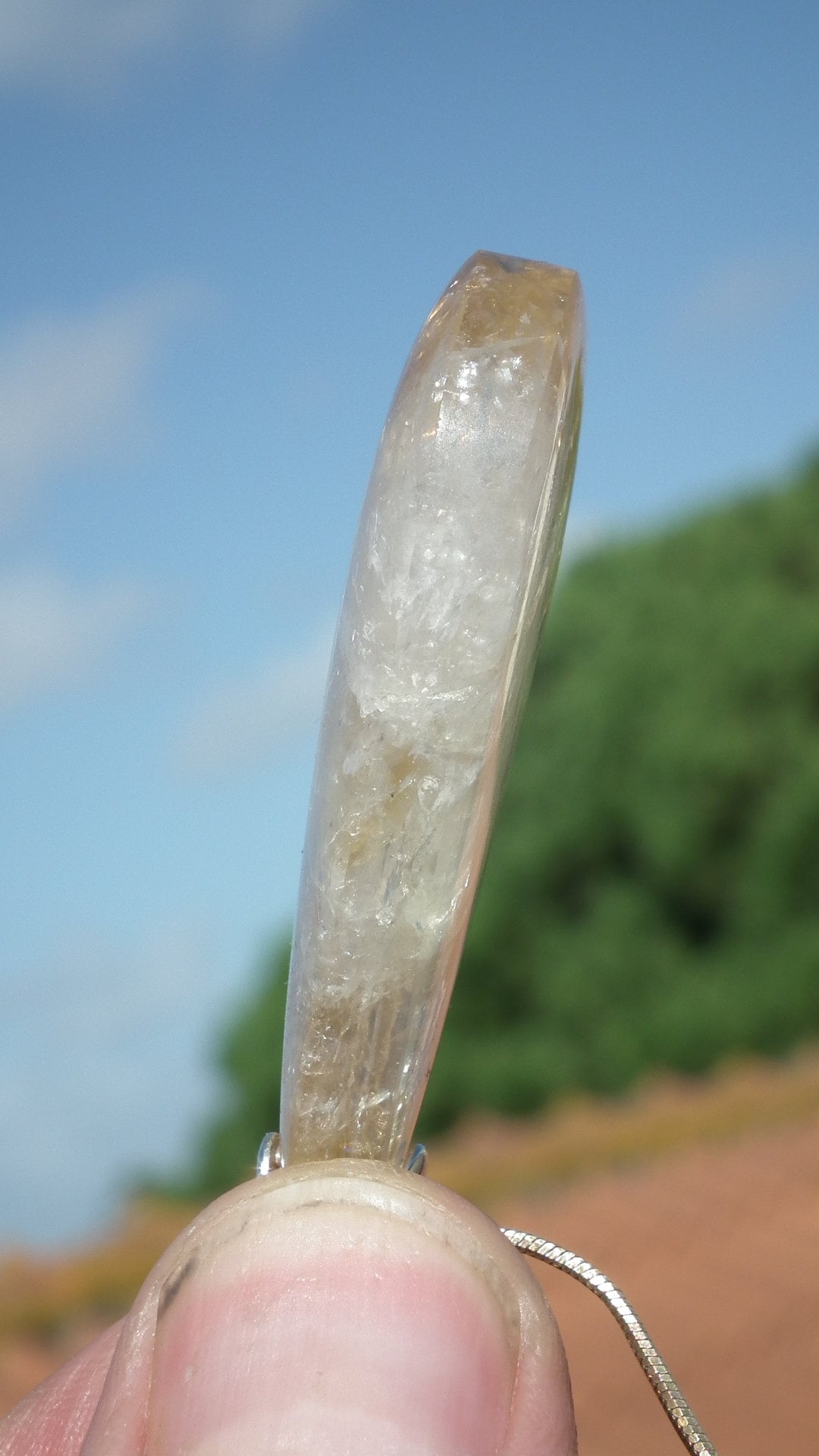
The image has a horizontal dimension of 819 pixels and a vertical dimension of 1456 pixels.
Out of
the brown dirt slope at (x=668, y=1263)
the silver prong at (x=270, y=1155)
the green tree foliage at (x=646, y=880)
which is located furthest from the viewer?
the green tree foliage at (x=646, y=880)

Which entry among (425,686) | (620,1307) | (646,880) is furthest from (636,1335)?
(646,880)

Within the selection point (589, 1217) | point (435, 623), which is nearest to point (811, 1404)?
point (589, 1217)

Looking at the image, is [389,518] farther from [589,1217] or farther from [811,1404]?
[589,1217]

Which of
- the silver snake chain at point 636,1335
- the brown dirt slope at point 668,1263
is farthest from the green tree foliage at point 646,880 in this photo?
the silver snake chain at point 636,1335

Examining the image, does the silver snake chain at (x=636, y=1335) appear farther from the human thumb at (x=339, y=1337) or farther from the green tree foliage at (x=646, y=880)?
the green tree foliage at (x=646, y=880)

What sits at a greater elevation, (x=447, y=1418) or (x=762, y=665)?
(x=762, y=665)

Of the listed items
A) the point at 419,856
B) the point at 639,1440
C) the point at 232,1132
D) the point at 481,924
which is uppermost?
the point at 419,856
